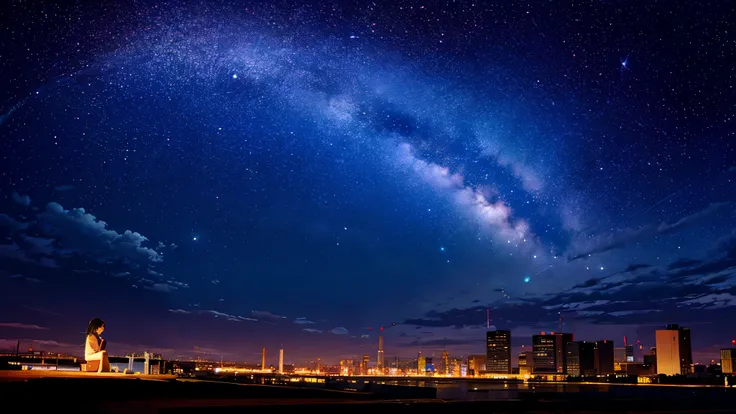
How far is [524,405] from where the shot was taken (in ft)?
51.3

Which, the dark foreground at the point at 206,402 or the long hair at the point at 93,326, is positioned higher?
the long hair at the point at 93,326

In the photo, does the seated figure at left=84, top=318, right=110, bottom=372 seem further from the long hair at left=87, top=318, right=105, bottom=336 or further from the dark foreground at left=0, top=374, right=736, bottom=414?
the dark foreground at left=0, top=374, right=736, bottom=414

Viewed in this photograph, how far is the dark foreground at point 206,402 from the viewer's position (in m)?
10.9

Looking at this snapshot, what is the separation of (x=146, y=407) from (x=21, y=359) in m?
26.7

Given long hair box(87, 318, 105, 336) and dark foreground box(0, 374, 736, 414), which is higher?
long hair box(87, 318, 105, 336)

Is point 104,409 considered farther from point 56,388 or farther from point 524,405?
point 524,405

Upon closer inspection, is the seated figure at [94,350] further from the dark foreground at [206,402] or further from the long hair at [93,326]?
the dark foreground at [206,402]

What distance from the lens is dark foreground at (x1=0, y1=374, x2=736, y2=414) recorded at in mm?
10906

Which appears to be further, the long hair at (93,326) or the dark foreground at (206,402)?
the long hair at (93,326)

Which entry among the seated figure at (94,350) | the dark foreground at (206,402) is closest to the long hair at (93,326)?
the seated figure at (94,350)

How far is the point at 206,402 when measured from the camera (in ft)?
42.6

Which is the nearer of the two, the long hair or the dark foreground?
the dark foreground

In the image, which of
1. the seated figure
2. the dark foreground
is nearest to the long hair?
the seated figure

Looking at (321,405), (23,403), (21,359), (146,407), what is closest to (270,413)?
(321,405)
